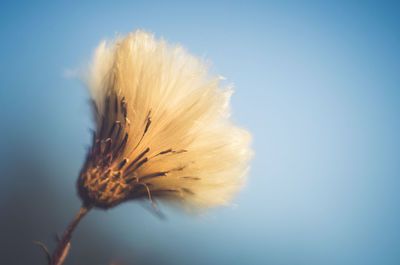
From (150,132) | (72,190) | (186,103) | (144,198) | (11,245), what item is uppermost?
(186,103)

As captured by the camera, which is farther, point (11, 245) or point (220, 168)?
point (11, 245)

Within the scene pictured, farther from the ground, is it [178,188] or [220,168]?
[220,168]

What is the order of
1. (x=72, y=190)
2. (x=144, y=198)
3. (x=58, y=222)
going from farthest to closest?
1. (x=72, y=190)
2. (x=58, y=222)
3. (x=144, y=198)

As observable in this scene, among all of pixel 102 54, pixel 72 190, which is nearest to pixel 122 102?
pixel 102 54

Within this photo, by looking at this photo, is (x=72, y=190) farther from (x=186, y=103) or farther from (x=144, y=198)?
(x=186, y=103)

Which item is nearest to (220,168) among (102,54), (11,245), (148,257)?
(102,54)

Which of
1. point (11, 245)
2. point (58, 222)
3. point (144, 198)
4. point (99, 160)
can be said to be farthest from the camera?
point (58, 222)

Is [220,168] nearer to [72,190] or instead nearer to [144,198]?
[144,198]
